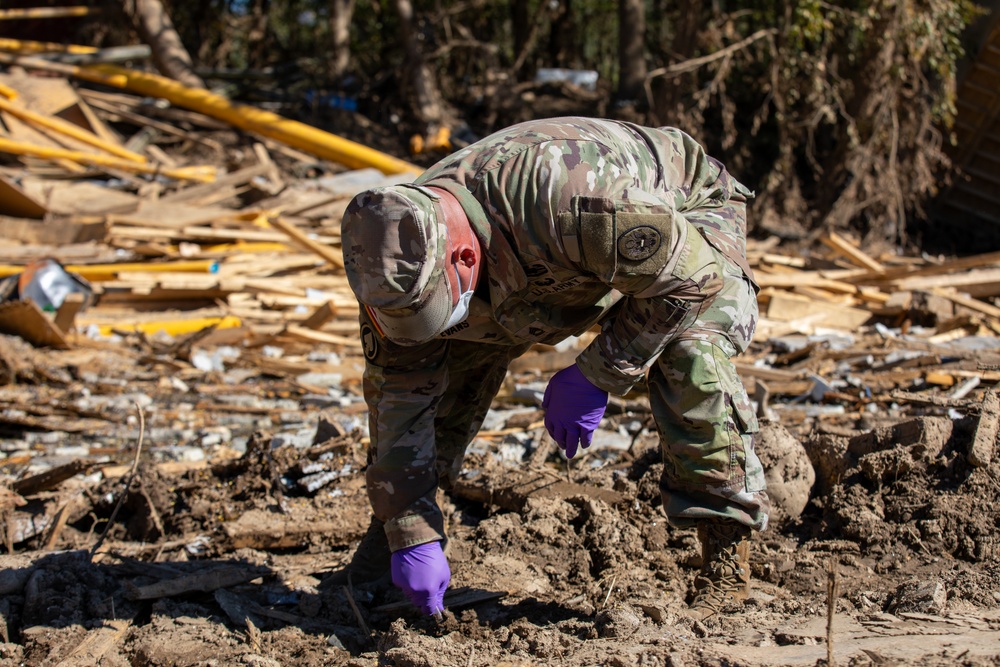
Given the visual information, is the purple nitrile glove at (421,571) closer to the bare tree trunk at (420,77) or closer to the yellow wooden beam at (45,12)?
the bare tree trunk at (420,77)

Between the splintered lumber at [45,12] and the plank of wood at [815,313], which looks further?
the splintered lumber at [45,12]

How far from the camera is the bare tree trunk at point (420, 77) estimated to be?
1335 centimetres

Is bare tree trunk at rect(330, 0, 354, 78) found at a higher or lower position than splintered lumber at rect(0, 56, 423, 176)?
higher

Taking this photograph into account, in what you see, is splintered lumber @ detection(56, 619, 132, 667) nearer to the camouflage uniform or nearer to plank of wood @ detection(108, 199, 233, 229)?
the camouflage uniform

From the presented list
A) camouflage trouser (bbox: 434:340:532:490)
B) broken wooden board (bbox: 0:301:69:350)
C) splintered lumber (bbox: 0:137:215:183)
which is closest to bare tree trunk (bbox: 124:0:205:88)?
splintered lumber (bbox: 0:137:215:183)

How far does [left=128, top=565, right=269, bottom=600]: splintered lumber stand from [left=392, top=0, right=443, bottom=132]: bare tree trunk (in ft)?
36.7

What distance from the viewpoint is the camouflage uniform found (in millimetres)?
2324

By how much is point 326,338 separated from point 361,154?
5.60 m

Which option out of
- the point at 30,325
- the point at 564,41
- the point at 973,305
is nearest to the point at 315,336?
the point at 30,325

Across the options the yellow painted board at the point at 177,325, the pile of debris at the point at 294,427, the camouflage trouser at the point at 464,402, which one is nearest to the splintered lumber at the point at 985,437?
the pile of debris at the point at 294,427

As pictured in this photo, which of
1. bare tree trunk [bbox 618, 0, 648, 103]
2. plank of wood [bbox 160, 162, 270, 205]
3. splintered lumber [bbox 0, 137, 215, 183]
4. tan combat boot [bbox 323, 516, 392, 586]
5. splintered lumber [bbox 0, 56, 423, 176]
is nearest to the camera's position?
tan combat boot [bbox 323, 516, 392, 586]

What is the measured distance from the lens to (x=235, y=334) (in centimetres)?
712

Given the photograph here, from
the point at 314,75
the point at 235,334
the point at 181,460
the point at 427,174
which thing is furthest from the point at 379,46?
the point at 427,174

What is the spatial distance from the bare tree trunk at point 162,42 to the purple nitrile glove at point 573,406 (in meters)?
12.6
